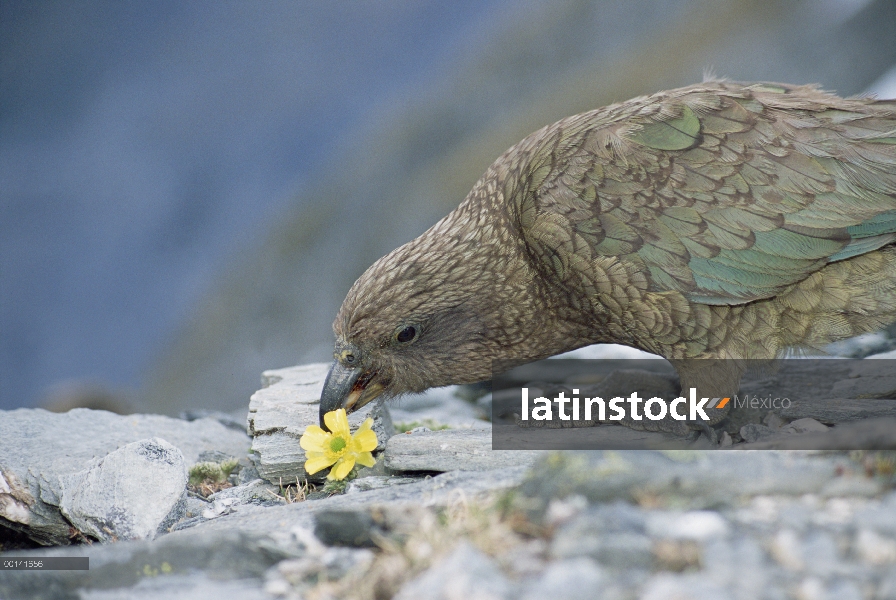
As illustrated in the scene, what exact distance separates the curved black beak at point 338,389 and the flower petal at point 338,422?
0.13m

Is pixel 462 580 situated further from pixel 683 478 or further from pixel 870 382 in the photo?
pixel 870 382

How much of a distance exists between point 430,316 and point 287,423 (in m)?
1.04

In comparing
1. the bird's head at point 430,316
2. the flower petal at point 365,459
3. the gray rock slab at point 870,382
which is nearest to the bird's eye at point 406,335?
the bird's head at point 430,316

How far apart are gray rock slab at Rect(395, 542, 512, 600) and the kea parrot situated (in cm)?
198

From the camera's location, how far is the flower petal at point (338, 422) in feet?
11.9

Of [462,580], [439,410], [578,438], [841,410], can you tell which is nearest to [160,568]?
[462,580]

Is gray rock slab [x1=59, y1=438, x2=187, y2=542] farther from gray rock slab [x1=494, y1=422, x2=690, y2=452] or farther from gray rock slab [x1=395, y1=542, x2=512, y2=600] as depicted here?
gray rock slab [x1=395, y1=542, x2=512, y2=600]

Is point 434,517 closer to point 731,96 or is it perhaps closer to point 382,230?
point 731,96

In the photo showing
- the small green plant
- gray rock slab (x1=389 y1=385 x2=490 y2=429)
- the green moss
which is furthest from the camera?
gray rock slab (x1=389 y1=385 x2=490 y2=429)

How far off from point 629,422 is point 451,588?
2515mm

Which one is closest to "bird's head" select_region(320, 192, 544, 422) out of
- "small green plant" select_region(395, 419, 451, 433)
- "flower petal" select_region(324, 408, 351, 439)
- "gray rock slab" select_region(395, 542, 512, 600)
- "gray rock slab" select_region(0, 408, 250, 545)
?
"flower petal" select_region(324, 408, 351, 439)

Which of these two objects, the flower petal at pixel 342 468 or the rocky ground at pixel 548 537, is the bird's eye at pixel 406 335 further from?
the rocky ground at pixel 548 537

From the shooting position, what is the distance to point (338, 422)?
3.68m

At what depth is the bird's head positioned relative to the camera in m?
3.90
